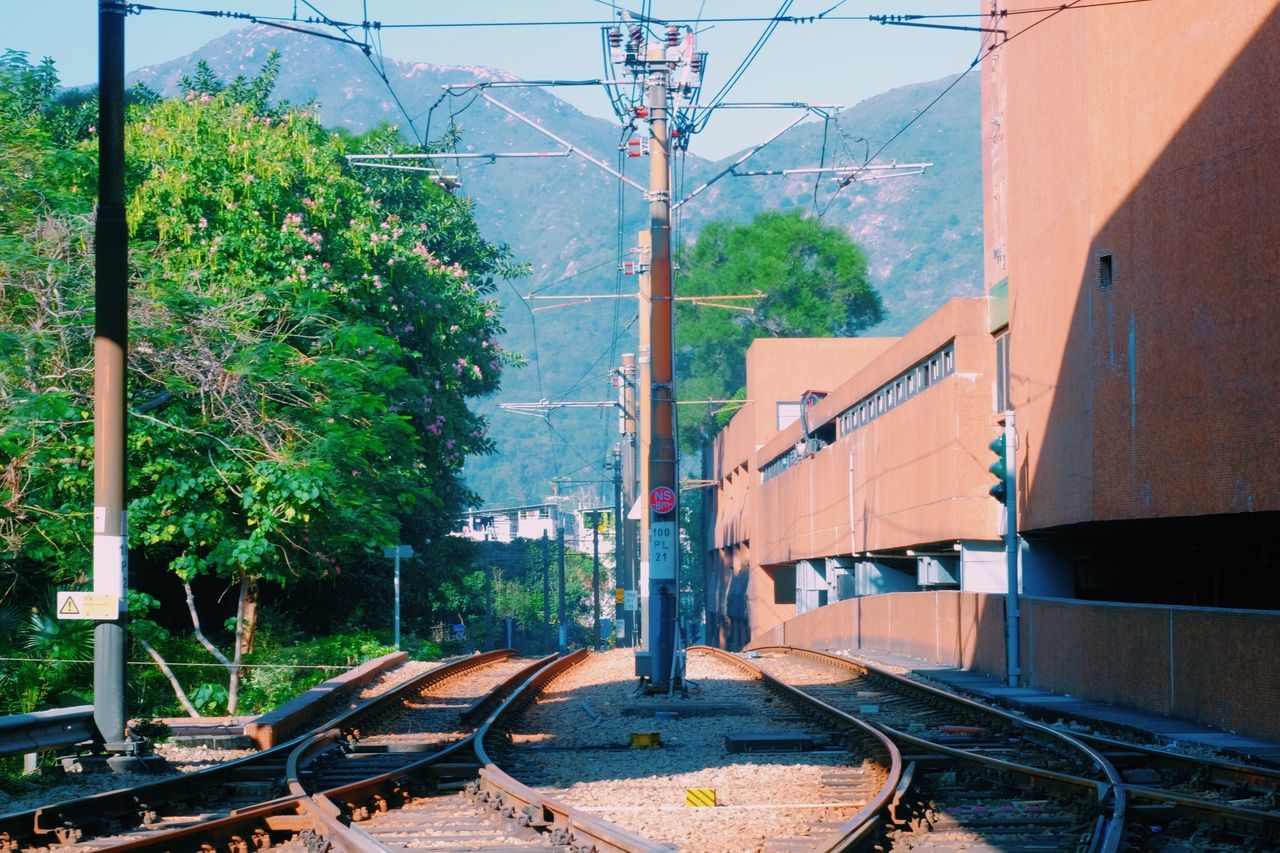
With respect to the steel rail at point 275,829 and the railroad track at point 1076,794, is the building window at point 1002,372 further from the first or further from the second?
the steel rail at point 275,829

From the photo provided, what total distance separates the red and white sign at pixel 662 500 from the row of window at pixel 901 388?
1225 cm

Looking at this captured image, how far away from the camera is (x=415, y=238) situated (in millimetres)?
41281

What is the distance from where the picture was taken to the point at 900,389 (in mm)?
37500

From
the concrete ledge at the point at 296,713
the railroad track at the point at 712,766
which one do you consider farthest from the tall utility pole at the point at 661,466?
the concrete ledge at the point at 296,713

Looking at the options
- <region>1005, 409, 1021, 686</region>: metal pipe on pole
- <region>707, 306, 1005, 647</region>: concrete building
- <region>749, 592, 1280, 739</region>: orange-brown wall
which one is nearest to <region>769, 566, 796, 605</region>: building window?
<region>707, 306, 1005, 647</region>: concrete building

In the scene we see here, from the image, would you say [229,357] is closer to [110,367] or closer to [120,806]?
[110,367]

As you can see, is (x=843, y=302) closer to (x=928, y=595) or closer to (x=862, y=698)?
(x=928, y=595)

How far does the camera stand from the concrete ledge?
14227 mm

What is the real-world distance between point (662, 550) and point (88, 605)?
30.3 feet

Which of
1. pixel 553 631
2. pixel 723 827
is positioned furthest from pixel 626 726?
pixel 553 631

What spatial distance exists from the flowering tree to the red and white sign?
16.3 feet

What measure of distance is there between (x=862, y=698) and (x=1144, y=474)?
4995 millimetres

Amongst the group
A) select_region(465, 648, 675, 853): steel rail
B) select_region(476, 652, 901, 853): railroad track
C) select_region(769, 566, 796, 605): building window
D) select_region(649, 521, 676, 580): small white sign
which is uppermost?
select_region(649, 521, 676, 580): small white sign

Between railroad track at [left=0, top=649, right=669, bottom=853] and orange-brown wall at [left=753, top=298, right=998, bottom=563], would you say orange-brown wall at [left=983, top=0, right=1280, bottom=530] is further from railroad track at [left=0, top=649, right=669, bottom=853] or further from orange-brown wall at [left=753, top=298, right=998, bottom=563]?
railroad track at [left=0, top=649, right=669, bottom=853]
